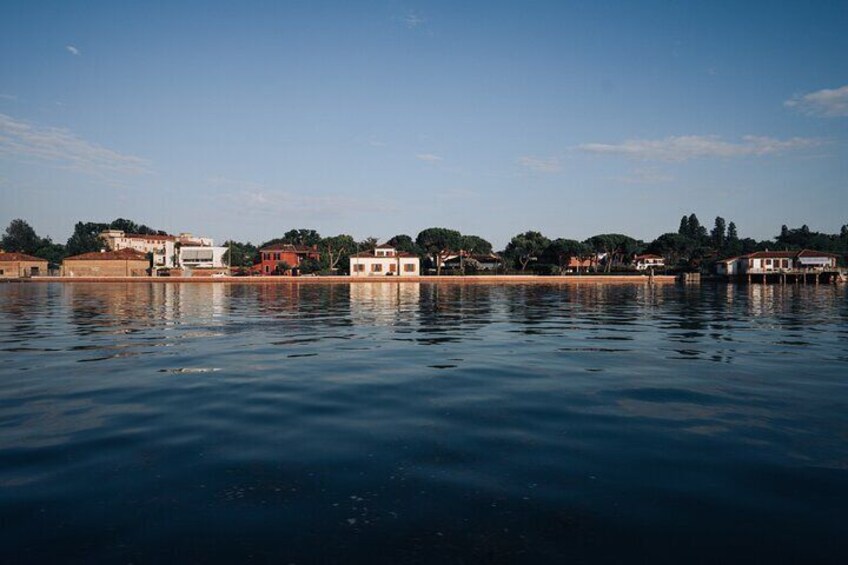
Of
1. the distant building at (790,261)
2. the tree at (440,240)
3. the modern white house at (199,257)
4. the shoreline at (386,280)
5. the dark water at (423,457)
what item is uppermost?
the tree at (440,240)

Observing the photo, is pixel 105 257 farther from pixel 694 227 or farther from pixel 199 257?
pixel 694 227

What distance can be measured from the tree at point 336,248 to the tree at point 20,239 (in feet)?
308

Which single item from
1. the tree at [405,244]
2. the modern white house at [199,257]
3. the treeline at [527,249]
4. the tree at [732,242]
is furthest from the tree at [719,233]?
the modern white house at [199,257]

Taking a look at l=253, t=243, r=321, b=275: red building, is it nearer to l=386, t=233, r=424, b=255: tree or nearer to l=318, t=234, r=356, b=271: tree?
l=318, t=234, r=356, b=271: tree

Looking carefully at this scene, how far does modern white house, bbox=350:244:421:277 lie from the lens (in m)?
110

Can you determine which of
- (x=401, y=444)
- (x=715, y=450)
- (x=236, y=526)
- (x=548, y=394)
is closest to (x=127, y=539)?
(x=236, y=526)

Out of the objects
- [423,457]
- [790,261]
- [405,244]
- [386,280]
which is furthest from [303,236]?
[423,457]

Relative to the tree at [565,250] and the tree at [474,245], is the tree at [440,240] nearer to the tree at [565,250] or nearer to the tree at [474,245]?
the tree at [474,245]

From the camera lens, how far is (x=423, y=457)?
740cm

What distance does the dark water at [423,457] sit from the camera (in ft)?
16.9

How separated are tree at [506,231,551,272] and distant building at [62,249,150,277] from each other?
75117 mm

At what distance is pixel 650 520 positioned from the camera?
556 cm

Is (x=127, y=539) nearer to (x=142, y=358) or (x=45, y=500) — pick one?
(x=45, y=500)

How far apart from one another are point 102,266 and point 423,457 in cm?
12198
